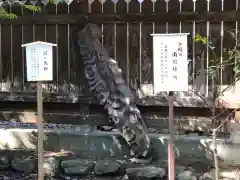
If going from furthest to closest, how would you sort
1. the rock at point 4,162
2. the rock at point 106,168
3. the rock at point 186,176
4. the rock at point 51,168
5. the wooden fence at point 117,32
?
the wooden fence at point 117,32, the rock at point 4,162, the rock at point 51,168, the rock at point 106,168, the rock at point 186,176

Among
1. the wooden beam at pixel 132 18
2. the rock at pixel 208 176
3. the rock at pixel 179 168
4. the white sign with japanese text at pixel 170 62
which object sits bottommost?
the rock at pixel 208 176

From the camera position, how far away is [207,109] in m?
7.63

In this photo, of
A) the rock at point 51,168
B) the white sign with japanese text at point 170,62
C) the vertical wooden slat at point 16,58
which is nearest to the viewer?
the white sign with japanese text at point 170,62

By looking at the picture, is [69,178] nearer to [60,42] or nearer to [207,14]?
[60,42]

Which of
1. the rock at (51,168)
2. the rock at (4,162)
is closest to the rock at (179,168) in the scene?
the rock at (51,168)

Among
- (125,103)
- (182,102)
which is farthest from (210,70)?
(125,103)

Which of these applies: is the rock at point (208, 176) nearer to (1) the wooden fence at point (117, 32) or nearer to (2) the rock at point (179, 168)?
(2) the rock at point (179, 168)

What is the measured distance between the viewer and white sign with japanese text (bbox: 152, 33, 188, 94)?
17.1 feet

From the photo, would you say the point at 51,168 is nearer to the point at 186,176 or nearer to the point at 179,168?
the point at 179,168

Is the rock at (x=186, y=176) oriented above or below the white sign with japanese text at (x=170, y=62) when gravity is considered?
below

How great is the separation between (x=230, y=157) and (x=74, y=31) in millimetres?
3424

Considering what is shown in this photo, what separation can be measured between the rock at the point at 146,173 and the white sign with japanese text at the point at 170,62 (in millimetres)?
1818

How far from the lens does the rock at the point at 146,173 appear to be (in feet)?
21.7

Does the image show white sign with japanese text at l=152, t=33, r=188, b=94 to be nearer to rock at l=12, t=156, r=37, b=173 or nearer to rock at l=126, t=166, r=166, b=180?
rock at l=126, t=166, r=166, b=180
